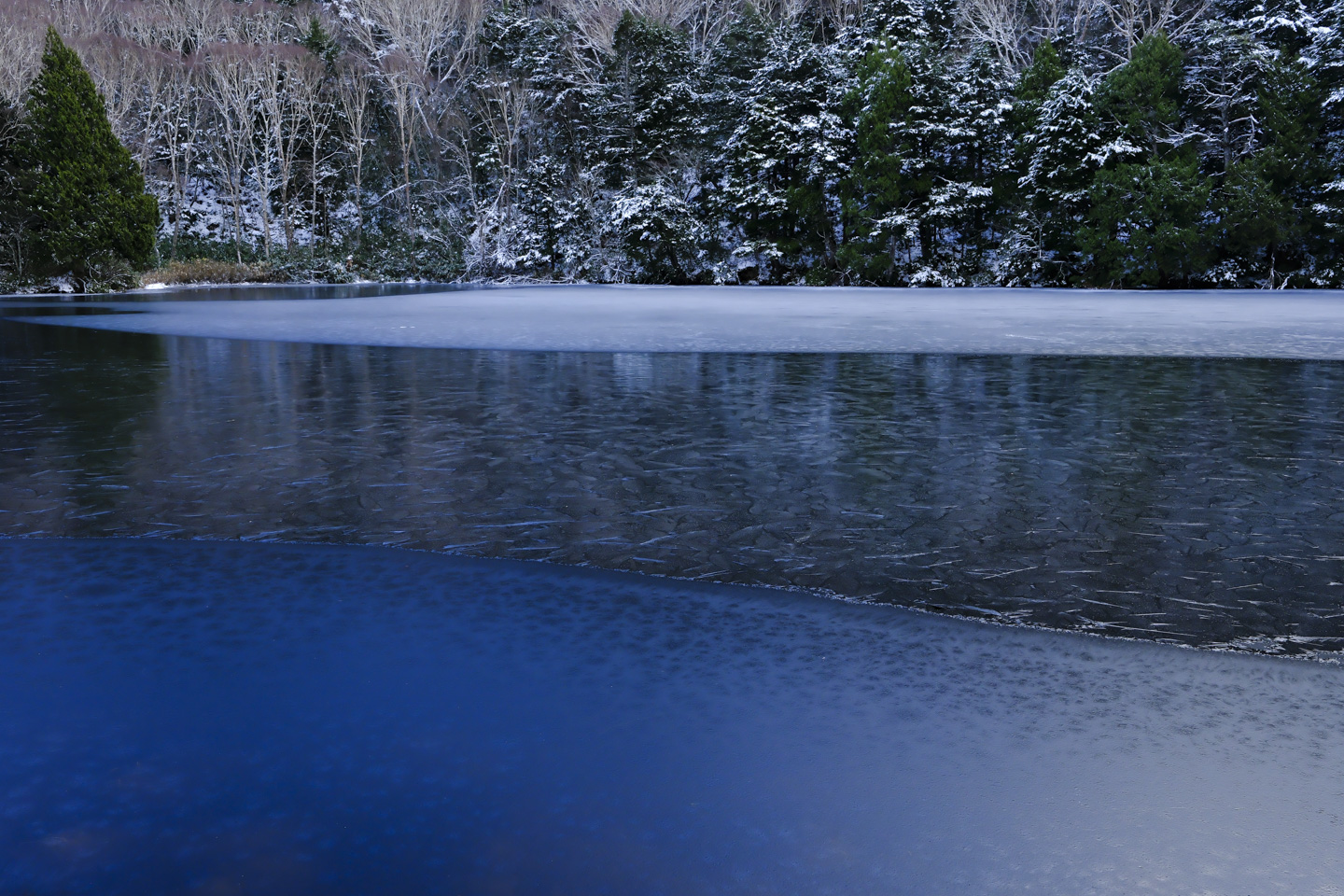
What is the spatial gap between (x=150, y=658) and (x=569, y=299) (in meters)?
23.7

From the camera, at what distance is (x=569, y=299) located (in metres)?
26.6

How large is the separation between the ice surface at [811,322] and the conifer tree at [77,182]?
32.3 feet

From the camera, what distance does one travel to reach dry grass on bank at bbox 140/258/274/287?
41.5m

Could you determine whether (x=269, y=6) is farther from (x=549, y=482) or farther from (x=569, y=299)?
(x=549, y=482)

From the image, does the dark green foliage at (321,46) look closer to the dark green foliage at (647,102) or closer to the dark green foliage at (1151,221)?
the dark green foliage at (647,102)

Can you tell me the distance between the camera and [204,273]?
140 feet

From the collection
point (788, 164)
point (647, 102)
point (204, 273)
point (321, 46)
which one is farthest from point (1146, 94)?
point (321, 46)

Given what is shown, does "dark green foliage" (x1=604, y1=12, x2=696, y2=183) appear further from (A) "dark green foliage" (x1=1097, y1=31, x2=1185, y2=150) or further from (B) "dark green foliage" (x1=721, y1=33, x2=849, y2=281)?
(A) "dark green foliage" (x1=1097, y1=31, x2=1185, y2=150)

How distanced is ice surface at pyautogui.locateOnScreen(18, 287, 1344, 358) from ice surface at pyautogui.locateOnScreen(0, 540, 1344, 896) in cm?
964

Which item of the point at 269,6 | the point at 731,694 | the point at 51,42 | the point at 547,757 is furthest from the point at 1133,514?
the point at 269,6

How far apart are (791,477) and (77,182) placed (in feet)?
115

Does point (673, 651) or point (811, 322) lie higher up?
point (811, 322)

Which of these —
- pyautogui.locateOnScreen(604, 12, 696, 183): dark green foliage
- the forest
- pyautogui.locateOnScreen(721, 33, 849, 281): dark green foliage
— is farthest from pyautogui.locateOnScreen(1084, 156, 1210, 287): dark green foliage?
pyautogui.locateOnScreen(604, 12, 696, 183): dark green foliage

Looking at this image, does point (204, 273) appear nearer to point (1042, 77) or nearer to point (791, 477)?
point (1042, 77)
